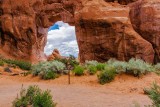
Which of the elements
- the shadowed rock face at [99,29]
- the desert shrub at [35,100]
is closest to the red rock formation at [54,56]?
the shadowed rock face at [99,29]

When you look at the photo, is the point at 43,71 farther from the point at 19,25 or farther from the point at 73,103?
the point at 19,25

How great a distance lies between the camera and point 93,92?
37.9 ft

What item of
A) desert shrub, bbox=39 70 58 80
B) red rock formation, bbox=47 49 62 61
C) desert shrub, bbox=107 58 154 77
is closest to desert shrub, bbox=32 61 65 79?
desert shrub, bbox=39 70 58 80

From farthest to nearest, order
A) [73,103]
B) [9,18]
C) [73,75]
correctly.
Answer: [9,18] → [73,75] → [73,103]

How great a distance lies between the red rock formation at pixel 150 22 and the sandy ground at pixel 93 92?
383 inches

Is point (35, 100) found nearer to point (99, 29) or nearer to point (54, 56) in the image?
point (99, 29)

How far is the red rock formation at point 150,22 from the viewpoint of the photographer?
23.5m

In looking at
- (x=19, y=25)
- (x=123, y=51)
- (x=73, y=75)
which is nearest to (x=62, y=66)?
(x=73, y=75)

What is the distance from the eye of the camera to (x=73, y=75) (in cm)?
1571

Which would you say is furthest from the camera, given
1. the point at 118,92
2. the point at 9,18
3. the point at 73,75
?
the point at 9,18

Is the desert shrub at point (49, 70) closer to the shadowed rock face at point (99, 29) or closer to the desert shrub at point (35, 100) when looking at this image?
the desert shrub at point (35, 100)

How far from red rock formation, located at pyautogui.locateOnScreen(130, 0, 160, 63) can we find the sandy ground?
9.73m

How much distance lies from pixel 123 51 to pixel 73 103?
15.3 metres

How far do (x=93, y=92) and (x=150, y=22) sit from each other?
13715 millimetres
